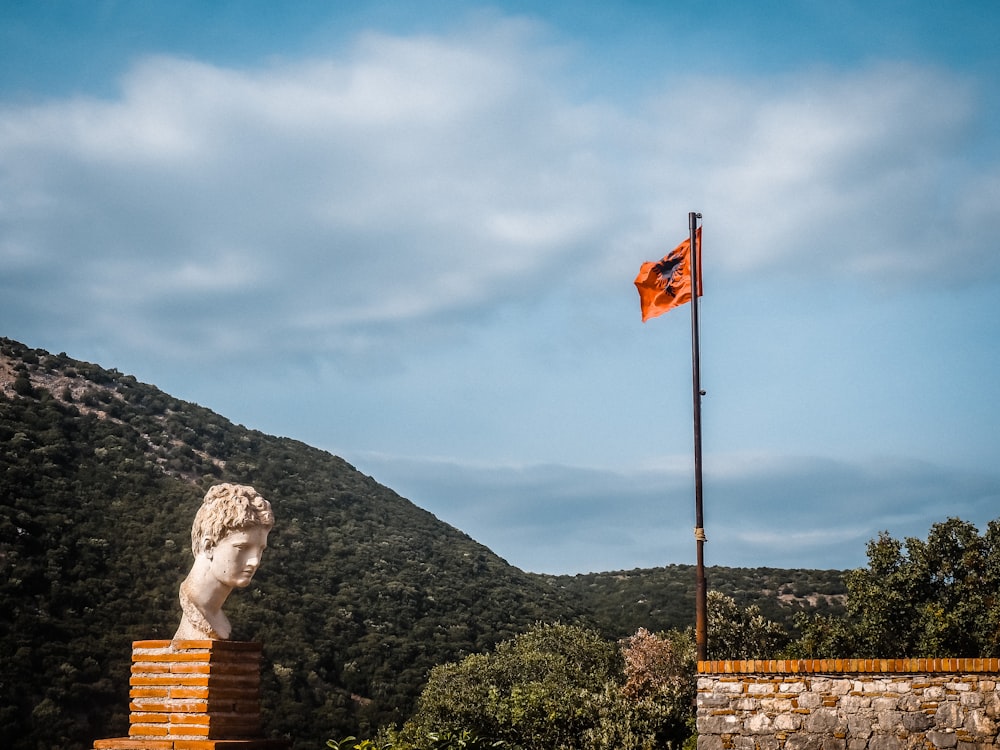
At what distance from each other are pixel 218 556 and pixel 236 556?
0.46ft

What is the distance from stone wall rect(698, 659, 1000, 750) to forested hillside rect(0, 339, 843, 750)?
58.0 ft

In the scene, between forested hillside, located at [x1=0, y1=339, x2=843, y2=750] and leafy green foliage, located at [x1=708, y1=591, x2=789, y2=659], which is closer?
leafy green foliage, located at [x1=708, y1=591, x2=789, y2=659]

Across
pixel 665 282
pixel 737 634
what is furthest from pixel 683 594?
pixel 665 282

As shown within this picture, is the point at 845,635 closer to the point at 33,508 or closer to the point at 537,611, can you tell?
the point at 537,611

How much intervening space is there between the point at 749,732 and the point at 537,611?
2803 centimetres

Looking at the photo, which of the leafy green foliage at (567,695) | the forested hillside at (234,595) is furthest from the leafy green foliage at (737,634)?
the forested hillside at (234,595)

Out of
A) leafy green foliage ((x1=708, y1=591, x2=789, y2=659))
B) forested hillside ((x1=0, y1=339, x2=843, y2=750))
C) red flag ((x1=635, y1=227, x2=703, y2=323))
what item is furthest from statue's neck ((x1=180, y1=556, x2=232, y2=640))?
leafy green foliage ((x1=708, y1=591, x2=789, y2=659))

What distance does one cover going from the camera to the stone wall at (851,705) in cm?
1119

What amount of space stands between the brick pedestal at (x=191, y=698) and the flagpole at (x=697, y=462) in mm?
6340

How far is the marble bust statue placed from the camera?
8484 mm

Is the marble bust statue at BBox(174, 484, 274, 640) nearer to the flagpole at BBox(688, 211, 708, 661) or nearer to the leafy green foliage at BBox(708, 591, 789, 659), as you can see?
the flagpole at BBox(688, 211, 708, 661)

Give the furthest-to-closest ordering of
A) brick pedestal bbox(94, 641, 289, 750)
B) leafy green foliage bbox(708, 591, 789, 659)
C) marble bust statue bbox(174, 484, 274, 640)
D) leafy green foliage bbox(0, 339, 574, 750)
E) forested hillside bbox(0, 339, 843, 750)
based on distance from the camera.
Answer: forested hillside bbox(0, 339, 843, 750), leafy green foliage bbox(0, 339, 574, 750), leafy green foliage bbox(708, 591, 789, 659), marble bust statue bbox(174, 484, 274, 640), brick pedestal bbox(94, 641, 289, 750)

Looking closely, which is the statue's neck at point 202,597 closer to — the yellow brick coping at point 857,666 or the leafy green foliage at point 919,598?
the yellow brick coping at point 857,666

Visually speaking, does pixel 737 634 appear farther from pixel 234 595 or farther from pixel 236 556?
pixel 236 556
